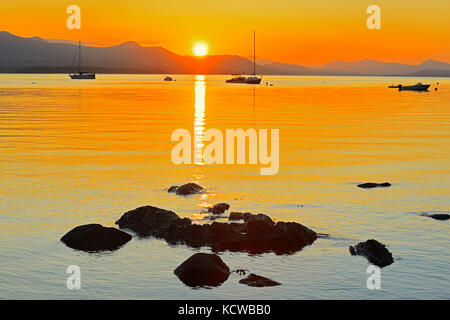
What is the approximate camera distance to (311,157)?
43875 millimetres

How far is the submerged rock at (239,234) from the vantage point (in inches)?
853

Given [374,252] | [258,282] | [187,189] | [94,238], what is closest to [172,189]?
[187,189]

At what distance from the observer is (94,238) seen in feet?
72.2

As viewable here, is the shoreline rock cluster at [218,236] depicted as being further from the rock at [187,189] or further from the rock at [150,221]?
the rock at [187,189]

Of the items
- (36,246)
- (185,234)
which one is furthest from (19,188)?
(185,234)

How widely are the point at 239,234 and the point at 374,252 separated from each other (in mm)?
4634

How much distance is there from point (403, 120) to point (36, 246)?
65048mm

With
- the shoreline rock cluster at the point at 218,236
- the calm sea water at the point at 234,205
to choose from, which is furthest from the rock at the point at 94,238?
the calm sea water at the point at 234,205

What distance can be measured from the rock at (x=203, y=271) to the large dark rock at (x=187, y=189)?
12.0m

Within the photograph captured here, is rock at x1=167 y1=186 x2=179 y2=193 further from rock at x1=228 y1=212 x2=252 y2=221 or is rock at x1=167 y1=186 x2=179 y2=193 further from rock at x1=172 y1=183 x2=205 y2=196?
rock at x1=228 y1=212 x2=252 y2=221

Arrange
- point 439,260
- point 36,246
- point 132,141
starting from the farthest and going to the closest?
point 132,141, point 36,246, point 439,260
